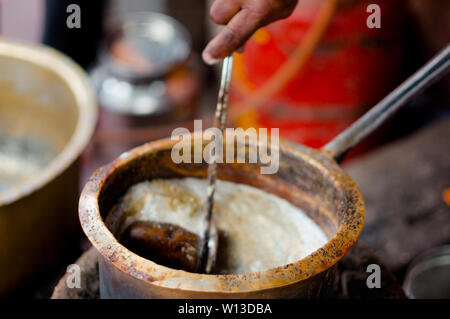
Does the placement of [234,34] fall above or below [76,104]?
below

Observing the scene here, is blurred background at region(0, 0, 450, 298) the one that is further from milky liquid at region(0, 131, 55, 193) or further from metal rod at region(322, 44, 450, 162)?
metal rod at region(322, 44, 450, 162)

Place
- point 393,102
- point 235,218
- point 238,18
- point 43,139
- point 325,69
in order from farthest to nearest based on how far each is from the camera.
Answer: point 325,69 → point 43,139 → point 235,218 → point 393,102 → point 238,18

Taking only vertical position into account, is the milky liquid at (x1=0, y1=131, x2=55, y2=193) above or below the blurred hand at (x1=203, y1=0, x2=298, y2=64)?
above

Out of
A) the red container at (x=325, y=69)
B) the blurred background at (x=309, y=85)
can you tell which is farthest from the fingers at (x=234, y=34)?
the red container at (x=325, y=69)

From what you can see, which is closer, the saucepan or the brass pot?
the saucepan

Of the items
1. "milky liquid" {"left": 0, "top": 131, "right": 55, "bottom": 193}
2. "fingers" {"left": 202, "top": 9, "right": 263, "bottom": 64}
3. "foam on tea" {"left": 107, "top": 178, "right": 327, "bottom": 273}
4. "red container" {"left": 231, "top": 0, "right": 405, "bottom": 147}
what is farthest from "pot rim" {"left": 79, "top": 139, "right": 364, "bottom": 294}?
"red container" {"left": 231, "top": 0, "right": 405, "bottom": 147}

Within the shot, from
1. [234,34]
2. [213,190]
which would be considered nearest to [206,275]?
[213,190]

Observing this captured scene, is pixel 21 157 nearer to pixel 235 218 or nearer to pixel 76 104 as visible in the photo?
pixel 76 104
